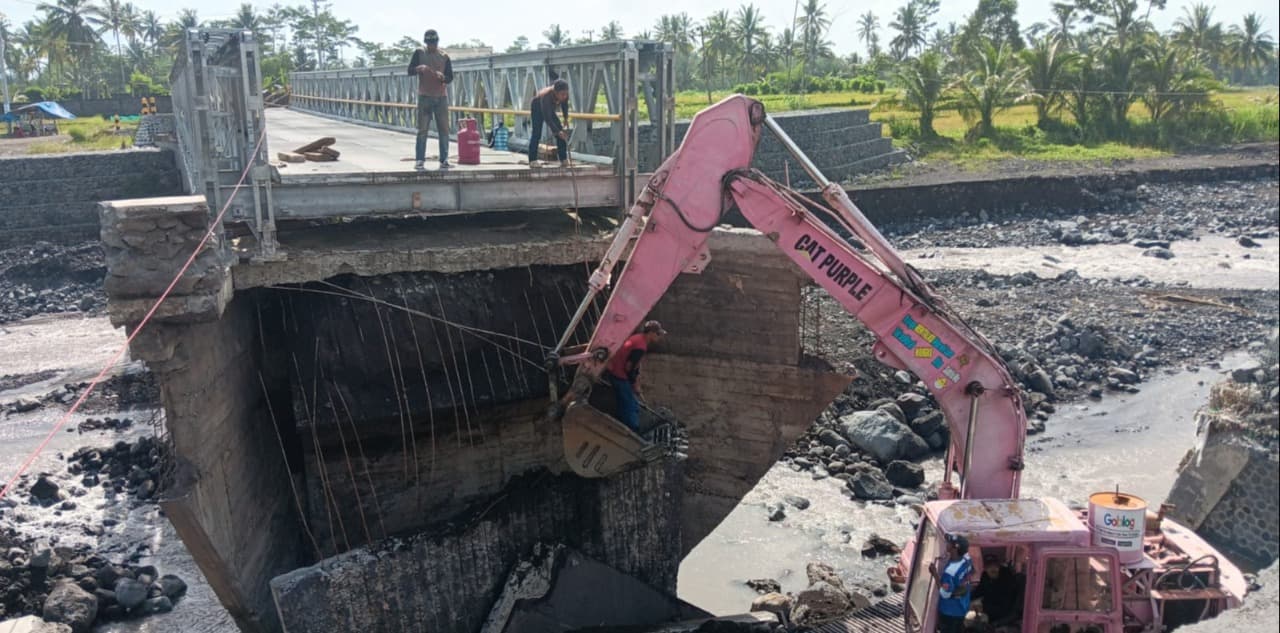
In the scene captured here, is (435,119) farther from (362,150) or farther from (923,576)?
(923,576)

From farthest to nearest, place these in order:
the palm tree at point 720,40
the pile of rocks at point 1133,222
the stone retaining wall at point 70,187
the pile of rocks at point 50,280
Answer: the palm tree at point 720,40
the stone retaining wall at point 70,187
the pile of rocks at point 1133,222
the pile of rocks at point 50,280

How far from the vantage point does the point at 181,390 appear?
820cm

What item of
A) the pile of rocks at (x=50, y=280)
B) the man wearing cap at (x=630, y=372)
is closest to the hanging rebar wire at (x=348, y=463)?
the man wearing cap at (x=630, y=372)

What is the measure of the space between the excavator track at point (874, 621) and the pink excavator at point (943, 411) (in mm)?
17

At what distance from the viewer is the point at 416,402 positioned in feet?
33.8

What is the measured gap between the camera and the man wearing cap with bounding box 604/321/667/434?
9.20 metres

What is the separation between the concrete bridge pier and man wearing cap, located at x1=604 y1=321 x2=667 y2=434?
2.22ft

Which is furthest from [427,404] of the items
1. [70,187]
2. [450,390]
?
[70,187]

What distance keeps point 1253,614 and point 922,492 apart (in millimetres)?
5043

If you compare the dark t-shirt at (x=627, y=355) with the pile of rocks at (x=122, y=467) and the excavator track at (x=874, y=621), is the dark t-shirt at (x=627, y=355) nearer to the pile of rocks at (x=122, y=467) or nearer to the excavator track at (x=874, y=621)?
the excavator track at (x=874, y=621)

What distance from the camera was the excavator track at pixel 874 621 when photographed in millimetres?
8516

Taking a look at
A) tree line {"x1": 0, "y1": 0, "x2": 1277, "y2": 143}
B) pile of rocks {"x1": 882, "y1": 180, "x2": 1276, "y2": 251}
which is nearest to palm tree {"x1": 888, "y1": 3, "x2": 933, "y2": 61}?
tree line {"x1": 0, "y1": 0, "x2": 1277, "y2": 143}

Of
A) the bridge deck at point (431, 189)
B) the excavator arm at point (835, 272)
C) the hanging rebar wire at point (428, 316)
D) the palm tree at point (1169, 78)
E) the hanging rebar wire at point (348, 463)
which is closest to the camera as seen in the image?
the excavator arm at point (835, 272)

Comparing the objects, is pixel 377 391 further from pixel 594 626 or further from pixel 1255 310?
pixel 1255 310
